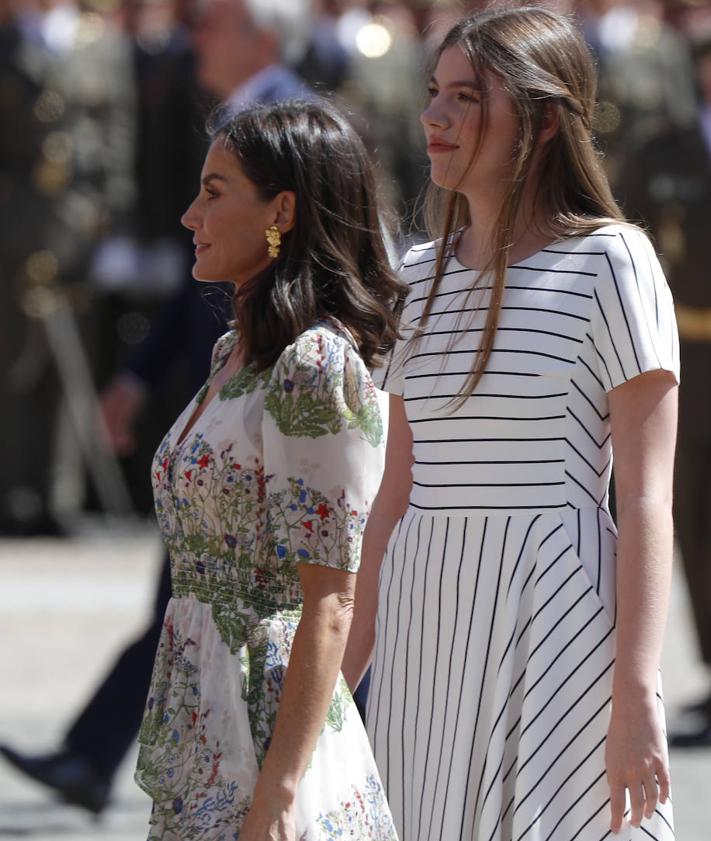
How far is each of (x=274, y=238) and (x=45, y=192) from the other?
659 centimetres

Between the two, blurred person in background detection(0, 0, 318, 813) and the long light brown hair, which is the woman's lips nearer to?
the long light brown hair

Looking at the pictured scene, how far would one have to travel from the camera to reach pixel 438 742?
2.34 meters

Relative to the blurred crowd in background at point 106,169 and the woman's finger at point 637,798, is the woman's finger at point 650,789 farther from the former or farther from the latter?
the blurred crowd in background at point 106,169

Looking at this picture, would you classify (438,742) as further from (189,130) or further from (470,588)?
(189,130)

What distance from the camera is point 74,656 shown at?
636 centimetres

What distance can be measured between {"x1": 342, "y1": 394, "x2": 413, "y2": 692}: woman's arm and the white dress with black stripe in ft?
0.38

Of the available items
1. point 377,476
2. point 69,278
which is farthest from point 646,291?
point 69,278

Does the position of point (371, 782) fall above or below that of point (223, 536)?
below

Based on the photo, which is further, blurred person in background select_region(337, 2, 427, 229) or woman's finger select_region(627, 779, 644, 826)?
blurred person in background select_region(337, 2, 427, 229)

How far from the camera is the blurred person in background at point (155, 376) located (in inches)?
165

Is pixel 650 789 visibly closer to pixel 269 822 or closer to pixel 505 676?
pixel 505 676

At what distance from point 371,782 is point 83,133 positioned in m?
6.87

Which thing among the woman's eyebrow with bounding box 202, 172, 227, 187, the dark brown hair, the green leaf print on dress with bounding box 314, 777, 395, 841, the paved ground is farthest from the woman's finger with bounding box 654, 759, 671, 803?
the paved ground

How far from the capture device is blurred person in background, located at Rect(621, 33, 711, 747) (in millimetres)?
5520
